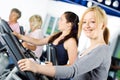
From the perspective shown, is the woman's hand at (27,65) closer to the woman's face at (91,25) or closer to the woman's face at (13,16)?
the woman's face at (91,25)

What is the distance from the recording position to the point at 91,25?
5.38 feet

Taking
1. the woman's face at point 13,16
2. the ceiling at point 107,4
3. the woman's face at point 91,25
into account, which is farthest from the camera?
the ceiling at point 107,4

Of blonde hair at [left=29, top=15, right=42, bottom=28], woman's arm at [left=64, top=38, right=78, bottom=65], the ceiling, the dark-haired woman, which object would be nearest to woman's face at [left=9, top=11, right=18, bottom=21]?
blonde hair at [left=29, top=15, right=42, bottom=28]

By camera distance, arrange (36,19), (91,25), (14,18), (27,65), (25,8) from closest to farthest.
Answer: (27,65)
(91,25)
(14,18)
(36,19)
(25,8)

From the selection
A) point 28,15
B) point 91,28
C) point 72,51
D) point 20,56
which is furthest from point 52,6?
point 20,56

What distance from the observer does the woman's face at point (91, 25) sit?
1.61 meters

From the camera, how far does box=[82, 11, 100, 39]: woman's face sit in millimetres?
1610

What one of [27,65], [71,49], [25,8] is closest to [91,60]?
[27,65]

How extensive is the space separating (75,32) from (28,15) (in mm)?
1664

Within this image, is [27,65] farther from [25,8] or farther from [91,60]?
[25,8]

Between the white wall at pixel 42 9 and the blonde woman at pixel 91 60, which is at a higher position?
the blonde woman at pixel 91 60

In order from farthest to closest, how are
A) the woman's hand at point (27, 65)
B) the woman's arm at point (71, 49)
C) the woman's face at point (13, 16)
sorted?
the woman's face at point (13, 16)
the woman's arm at point (71, 49)
the woman's hand at point (27, 65)

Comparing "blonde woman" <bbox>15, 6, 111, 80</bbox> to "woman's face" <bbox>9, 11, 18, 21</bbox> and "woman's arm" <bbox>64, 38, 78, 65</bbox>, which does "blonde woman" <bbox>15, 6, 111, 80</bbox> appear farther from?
"woman's face" <bbox>9, 11, 18, 21</bbox>

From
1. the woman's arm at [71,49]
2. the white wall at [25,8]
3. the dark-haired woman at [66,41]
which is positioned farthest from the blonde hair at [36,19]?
the woman's arm at [71,49]
